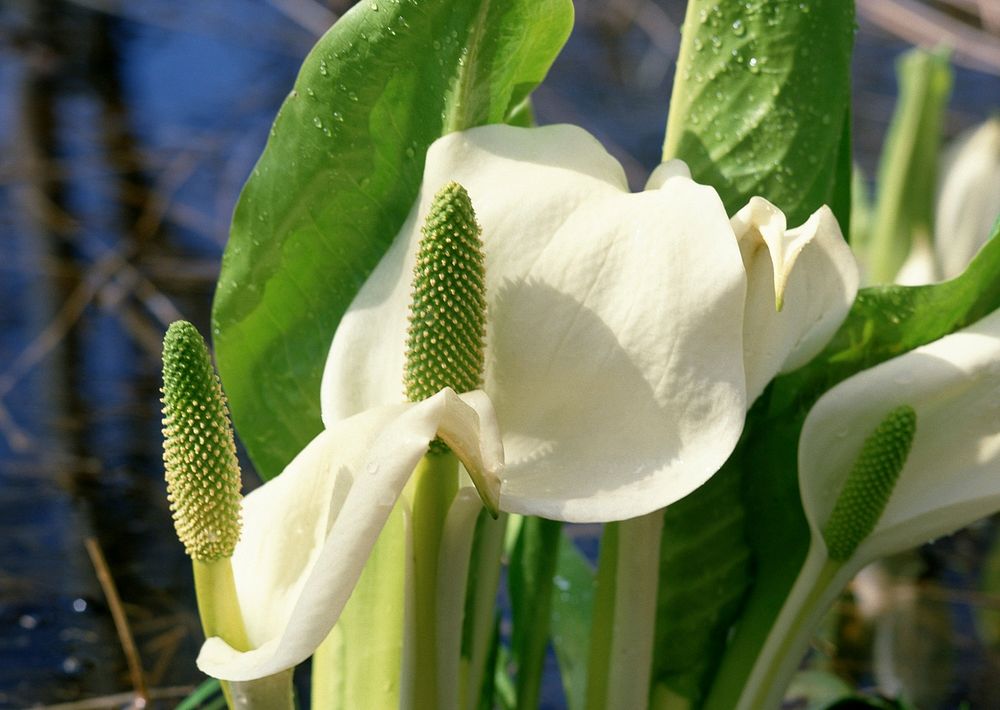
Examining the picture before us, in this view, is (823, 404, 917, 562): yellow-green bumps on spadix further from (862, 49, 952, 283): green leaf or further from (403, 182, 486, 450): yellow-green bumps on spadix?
(862, 49, 952, 283): green leaf

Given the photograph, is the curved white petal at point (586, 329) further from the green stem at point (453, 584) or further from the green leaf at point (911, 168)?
the green leaf at point (911, 168)

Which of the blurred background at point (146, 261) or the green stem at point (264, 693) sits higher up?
the green stem at point (264, 693)

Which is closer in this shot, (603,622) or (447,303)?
(447,303)

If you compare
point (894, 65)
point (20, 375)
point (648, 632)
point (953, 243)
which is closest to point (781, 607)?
point (648, 632)

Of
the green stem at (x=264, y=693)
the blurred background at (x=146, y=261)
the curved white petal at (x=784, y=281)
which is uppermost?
the curved white petal at (x=784, y=281)

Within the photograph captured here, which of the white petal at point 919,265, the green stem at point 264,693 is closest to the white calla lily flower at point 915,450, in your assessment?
the green stem at point 264,693

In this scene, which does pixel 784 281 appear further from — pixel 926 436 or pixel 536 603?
pixel 536 603

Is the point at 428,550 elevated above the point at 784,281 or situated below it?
below

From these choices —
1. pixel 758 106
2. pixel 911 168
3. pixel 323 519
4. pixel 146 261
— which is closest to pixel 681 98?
pixel 758 106
